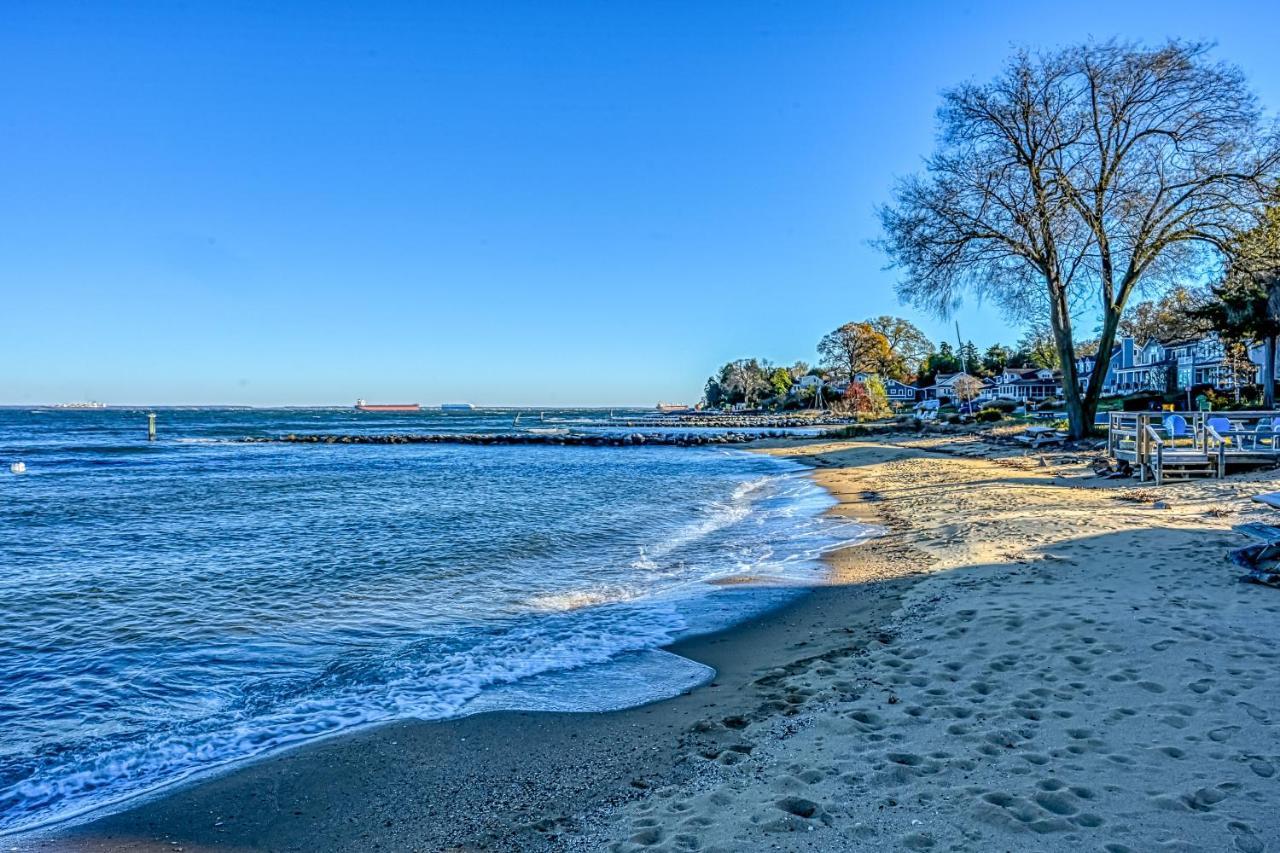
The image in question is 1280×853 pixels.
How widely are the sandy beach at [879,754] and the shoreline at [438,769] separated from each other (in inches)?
0.8

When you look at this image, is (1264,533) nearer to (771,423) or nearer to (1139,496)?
(1139,496)

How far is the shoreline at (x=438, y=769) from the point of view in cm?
381

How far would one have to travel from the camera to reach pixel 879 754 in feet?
13.1

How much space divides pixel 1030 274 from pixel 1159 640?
74.6 feet

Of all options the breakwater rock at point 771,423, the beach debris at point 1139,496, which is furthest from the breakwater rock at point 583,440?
the beach debris at point 1139,496

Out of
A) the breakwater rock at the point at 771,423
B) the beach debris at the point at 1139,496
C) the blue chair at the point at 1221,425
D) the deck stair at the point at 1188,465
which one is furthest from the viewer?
the breakwater rock at the point at 771,423

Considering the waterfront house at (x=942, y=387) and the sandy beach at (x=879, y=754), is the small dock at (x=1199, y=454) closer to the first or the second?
the sandy beach at (x=879, y=754)

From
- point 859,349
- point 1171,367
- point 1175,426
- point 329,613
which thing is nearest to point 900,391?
point 859,349

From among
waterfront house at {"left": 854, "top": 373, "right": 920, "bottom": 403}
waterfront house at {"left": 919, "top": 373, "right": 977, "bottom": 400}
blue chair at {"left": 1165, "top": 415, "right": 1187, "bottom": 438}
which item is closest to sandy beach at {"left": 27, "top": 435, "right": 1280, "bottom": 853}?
blue chair at {"left": 1165, "top": 415, "right": 1187, "bottom": 438}

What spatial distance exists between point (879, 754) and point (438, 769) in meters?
2.82

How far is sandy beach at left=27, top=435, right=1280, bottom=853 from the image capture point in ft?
10.6

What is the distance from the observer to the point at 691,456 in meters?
39.9

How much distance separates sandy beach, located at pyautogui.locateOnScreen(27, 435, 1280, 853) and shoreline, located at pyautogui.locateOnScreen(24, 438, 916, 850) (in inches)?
0.8

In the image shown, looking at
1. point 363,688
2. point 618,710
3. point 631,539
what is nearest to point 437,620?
point 363,688
